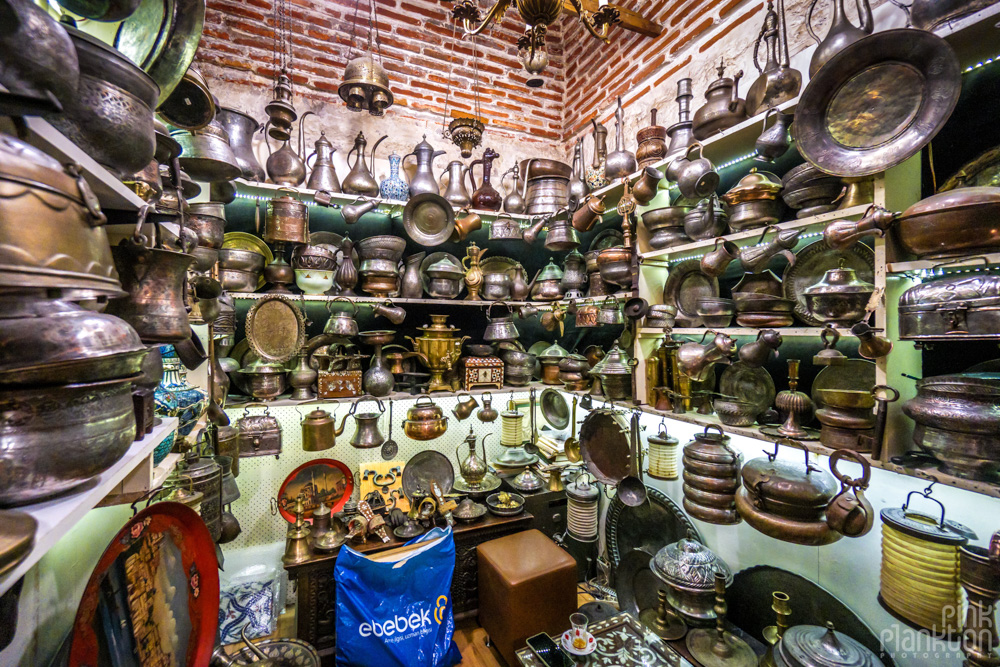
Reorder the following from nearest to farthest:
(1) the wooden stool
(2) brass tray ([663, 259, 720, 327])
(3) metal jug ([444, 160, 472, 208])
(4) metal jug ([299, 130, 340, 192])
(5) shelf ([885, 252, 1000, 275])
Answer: (5) shelf ([885, 252, 1000, 275]), (1) the wooden stool, (2) brass tray ([663, 259, 720, 327]), (4) metal jug ([299, 130, 340, 192]), (3) metal jug ([444, 160, 472, 208])

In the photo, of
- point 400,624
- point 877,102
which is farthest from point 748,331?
point 400,624

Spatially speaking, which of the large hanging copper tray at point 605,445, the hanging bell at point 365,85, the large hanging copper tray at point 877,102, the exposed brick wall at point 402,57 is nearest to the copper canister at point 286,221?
the hanging bell at point 365,85

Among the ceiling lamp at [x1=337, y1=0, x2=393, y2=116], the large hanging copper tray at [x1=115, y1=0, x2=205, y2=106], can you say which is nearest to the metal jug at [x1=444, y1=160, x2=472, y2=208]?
the ceiling lamp at [x1=337, y1=0, x2=393, y2=116]

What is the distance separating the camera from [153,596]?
1152 mm

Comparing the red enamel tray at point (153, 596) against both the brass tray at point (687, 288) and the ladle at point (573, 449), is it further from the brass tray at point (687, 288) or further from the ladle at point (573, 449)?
the brass tray at point (687, 288)

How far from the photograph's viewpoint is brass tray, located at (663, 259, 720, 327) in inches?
96.6

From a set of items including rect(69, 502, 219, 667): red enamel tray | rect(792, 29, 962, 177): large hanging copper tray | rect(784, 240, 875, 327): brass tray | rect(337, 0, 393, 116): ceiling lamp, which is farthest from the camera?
rect(337, 0, 393, 116): ceiling lamp

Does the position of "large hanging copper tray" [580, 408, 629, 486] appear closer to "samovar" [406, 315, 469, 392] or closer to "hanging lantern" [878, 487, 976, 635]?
"samovar" [406, 315, 469, 392]

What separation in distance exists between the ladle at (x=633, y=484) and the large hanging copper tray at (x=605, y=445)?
0.22 feet

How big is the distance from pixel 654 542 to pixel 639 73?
137 inches

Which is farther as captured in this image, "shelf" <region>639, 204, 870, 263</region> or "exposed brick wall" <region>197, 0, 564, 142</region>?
"exposed brick wall" <region>197, 0, 564, 142</region>

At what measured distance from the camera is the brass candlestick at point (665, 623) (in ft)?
7.11

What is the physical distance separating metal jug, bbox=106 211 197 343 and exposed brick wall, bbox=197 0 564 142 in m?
2.70

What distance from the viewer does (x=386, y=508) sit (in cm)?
290
